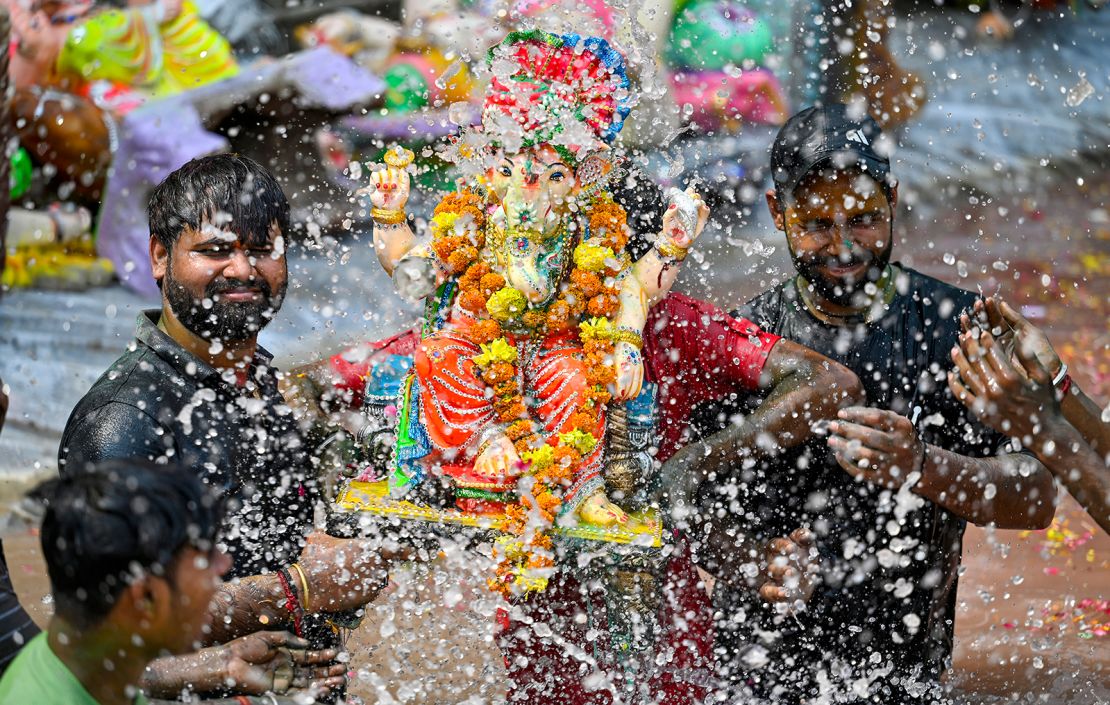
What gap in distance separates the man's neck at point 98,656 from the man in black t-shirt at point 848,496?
2032mm

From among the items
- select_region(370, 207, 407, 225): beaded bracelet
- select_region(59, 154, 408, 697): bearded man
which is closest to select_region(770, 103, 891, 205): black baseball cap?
select_region(370, 207, 407, 225): beaded bracelet

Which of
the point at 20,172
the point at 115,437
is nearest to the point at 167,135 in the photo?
the point at 20,172

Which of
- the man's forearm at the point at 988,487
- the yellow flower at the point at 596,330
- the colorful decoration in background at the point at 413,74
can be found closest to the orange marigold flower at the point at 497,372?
the yellow flower at the point at 596,330

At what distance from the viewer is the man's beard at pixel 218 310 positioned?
3.71 metres

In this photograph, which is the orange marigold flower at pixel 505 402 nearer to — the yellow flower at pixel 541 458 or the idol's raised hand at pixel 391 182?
the yellow flower at pixel 541 458

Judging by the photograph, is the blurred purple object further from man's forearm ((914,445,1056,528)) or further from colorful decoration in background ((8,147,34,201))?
man's forearm ((914,445,1056,528))

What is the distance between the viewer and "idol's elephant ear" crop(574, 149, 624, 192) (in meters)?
3.91

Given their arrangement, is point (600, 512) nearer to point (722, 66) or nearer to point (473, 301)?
point (473, 301)

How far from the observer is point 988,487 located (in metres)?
3.97

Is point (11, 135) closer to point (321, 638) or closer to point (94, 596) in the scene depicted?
point (321, 638)

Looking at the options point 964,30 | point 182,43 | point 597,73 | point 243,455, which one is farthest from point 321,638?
point 964,30

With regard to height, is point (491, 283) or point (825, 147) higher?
point (825, 147)

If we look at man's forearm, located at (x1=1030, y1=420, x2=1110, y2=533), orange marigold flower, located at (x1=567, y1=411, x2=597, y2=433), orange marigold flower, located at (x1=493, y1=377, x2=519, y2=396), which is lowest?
man's forearm, located at (x1=1030, y1=420, x2=1110, y2=533)

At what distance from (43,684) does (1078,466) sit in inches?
116
